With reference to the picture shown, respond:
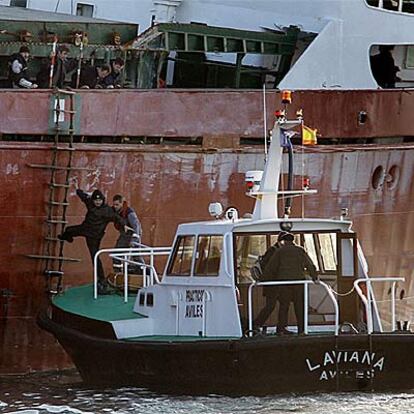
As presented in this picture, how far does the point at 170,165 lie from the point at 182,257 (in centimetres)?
343

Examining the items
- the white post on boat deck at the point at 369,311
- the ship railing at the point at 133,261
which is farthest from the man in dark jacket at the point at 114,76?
the white post on boat deck at the point at 369,311

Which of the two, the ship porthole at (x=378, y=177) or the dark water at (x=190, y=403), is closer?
the dark water at (x=190, y=403)

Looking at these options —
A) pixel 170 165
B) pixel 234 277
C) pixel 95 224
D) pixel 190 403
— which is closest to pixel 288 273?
pixel 234 277

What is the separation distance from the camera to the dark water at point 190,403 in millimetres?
11453

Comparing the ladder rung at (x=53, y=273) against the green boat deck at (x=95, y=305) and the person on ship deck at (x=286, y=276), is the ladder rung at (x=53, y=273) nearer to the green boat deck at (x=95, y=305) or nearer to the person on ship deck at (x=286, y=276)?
the green boat deck at (x=95, y=305)

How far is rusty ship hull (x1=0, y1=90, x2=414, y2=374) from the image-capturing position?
1543 cm

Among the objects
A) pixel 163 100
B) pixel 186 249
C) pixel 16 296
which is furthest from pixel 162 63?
pixel 186 249

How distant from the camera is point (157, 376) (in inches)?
489

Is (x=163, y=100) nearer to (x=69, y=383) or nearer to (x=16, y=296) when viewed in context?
(x=16, y=296)

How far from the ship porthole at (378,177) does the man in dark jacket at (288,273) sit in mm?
5532

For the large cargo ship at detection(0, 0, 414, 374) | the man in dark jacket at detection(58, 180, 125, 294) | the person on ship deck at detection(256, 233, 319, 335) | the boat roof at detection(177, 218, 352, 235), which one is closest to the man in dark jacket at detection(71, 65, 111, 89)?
the large cargo ship at detection(0, 0, 414, 374)

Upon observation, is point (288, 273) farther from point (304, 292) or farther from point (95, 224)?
point (95, 224)

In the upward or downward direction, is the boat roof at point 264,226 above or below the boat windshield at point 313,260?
above

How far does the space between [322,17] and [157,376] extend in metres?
7.77
